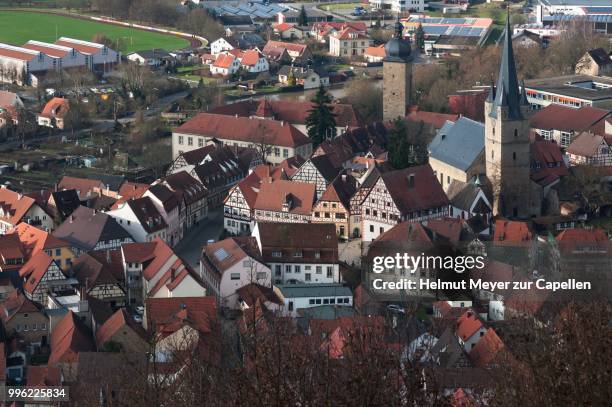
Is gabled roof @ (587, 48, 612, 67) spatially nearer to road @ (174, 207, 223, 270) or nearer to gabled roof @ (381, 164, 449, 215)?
road @ (174, 207, 223, 270)

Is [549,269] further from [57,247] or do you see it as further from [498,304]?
[57,247]

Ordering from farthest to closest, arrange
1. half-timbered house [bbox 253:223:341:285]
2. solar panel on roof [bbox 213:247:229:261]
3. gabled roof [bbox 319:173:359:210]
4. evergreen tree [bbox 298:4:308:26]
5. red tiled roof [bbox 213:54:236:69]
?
evergreen tree [bbox 298:4:308:26] < red tiled roof [bbox 213:54:236:69] < gabled roof [bbox 319:173:359:210] < half-timbered house [bbox 253:223:341:285] < solar panel on roof [bbox 213:247:229:261]

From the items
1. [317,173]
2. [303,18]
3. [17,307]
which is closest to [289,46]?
[303,18]

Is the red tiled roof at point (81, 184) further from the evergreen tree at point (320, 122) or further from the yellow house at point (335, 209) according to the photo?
the evergreen tree at point (320, 122)

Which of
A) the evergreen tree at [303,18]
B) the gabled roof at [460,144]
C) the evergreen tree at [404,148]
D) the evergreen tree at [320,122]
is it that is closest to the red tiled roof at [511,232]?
the gabled roof at [460,144]

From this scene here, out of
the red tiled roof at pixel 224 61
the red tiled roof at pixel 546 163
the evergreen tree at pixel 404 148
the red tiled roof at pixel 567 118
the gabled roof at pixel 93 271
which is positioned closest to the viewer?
the gabled roof at pixel 93 271

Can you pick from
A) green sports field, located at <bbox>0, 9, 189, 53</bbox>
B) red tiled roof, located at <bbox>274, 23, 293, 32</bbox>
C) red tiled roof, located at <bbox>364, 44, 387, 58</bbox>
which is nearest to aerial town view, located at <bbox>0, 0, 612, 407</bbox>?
red tiled roof, located at <bbox>364, 44, 387, 58</bbox>
